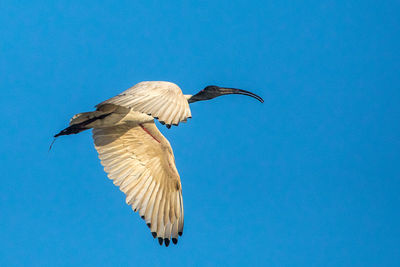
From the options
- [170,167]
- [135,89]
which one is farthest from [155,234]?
[135,89]

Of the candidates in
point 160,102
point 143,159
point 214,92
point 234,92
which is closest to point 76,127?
point 143,159

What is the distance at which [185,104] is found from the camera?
260 inches

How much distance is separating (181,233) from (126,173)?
1.30 m

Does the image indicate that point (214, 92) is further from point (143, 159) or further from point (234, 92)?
point (143, 159)

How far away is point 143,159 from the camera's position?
918 cm

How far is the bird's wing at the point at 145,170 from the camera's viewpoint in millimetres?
8719

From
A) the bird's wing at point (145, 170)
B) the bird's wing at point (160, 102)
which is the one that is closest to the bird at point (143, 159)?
the bird's wing at point (145, 170)

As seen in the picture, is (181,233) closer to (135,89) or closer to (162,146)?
(162,146)

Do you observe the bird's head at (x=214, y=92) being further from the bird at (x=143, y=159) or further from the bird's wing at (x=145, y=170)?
the bird's wing at (x=145, y=170)

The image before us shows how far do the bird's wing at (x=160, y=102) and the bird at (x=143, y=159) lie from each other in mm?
1180

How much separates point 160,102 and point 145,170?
279cm

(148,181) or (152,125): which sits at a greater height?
(152,125)

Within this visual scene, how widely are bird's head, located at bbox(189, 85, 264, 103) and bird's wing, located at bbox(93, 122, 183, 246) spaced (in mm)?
854

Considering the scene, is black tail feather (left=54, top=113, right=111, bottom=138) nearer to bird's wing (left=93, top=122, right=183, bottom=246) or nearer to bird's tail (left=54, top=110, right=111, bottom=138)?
bird's tail (left=54, top=110, right=111, bottom=138)
